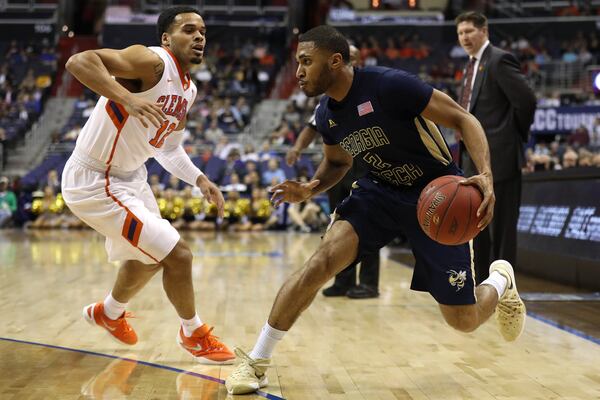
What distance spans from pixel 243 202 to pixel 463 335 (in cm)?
1170

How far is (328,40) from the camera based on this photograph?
11.1 ft

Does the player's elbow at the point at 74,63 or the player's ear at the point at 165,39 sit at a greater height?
the player's ear at the point at 165,39

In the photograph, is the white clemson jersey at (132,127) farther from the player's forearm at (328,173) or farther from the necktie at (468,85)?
the necktie at (468,85)

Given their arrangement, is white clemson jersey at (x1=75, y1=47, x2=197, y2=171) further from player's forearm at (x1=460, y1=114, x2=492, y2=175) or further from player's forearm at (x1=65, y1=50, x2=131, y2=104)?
player's forearm at (x1=460, y1=114, x2=492, y2=175)

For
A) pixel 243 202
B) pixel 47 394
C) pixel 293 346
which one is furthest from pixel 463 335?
pixel 243 202

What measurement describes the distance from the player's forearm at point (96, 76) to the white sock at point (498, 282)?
77.9 inches

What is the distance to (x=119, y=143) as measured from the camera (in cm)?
401

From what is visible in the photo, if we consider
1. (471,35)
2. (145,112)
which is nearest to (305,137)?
(471,35)

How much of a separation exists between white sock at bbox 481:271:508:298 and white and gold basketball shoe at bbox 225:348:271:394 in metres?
1.24

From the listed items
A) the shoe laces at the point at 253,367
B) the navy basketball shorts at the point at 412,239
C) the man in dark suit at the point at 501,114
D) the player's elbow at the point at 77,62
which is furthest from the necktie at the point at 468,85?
the player's elbow at the point at 77,62

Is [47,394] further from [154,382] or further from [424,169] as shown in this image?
[424,169]

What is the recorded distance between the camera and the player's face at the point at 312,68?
11.2 feet

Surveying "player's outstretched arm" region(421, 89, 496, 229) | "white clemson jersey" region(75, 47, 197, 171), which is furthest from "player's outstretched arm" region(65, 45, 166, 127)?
"player's outstretched arm" region(421, 89, 496, 229)

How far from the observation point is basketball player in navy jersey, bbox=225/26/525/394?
11.1 ft
